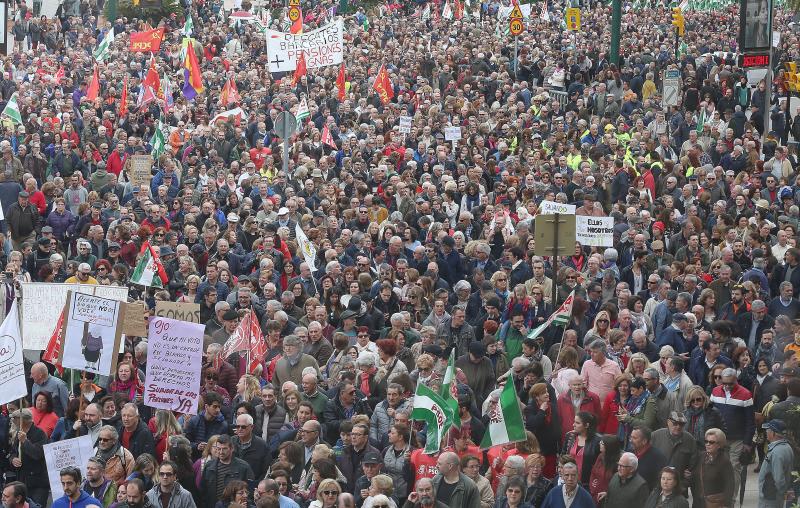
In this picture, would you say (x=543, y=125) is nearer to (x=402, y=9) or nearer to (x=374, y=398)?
→ (x=374, y=398)

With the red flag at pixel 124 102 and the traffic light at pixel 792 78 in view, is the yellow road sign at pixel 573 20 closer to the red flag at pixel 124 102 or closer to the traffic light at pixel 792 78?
the traffic light at pixel 792 78

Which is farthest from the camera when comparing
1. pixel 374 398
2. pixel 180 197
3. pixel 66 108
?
pixel 66 108

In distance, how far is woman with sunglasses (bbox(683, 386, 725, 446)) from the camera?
13242 mm

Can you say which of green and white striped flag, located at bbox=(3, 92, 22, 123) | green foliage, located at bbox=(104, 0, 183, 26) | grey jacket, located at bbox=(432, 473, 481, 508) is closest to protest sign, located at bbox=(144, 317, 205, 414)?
grey jacket, located at bbox=(432, 473, 481, 508)

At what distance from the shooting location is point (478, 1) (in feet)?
181

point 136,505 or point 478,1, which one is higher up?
point 478,1

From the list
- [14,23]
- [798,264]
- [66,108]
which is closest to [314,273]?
[798,264]

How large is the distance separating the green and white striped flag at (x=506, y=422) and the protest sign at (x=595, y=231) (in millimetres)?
6725

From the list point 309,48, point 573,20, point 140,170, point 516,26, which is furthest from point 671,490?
point 573,20

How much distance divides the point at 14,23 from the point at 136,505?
37.6 meters

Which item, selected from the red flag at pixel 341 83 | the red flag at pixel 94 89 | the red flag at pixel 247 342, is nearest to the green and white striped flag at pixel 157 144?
the red flag at pixel 94 89

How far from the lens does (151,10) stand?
160 ft

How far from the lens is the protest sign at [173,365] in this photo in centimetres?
1330

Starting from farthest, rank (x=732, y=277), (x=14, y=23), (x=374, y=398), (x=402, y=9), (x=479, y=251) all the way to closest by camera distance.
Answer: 1. (x=402, y=9)
2. (x=14, y=23)
3. (x=479, y=251)
4. (x=732, y=277)
5. (x=374, y=398)
